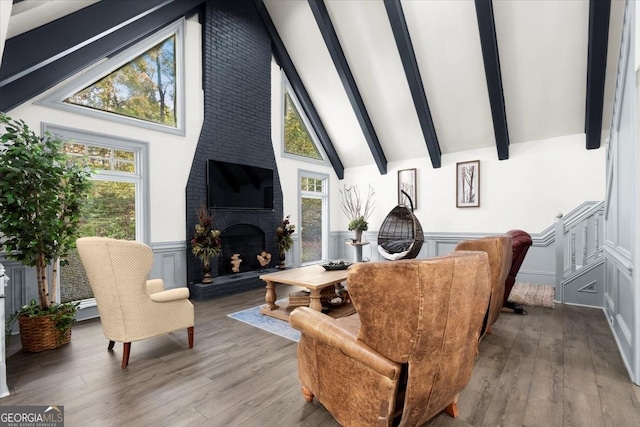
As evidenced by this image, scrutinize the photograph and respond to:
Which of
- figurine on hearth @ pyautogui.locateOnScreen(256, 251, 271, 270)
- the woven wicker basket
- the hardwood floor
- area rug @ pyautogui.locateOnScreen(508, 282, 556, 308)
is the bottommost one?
area rug @ pyautogui.locateOnScreen(508, 282, 556, 308)

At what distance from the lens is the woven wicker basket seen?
264 centimetres

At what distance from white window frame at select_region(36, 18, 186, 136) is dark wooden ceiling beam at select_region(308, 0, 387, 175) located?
2206 millimetres

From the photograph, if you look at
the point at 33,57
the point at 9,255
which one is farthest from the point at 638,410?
the point at 33,57

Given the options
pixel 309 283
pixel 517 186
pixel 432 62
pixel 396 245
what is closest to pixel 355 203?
pixel 396 245

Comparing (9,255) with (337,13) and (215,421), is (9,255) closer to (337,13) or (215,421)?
(215,421)

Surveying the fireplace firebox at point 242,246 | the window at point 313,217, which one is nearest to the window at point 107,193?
the fireplace firebox at point 242,246

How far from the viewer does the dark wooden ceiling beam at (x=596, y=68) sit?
3598 mm

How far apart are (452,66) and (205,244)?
4920mm

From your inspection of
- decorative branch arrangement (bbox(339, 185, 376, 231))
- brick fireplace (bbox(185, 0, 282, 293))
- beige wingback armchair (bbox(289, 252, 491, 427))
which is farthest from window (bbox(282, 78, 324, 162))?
beige wingback armchair (bbox(289, 252, 491, 427))

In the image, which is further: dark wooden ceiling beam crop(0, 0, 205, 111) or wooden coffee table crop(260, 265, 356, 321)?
wooden coffee table crop(260, 265, 356, 321)

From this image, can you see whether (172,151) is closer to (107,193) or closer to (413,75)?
(107,193)

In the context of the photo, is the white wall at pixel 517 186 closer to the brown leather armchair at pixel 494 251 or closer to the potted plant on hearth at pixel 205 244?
the brown leather armchair at pixel 494 251

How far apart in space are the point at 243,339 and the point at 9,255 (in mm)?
2173

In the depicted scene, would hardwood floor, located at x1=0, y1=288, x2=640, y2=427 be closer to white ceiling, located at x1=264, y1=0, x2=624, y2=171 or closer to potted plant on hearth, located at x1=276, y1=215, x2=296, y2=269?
potted plant on hearth, located at x1=276, y1=215, x2=296, y2=269
